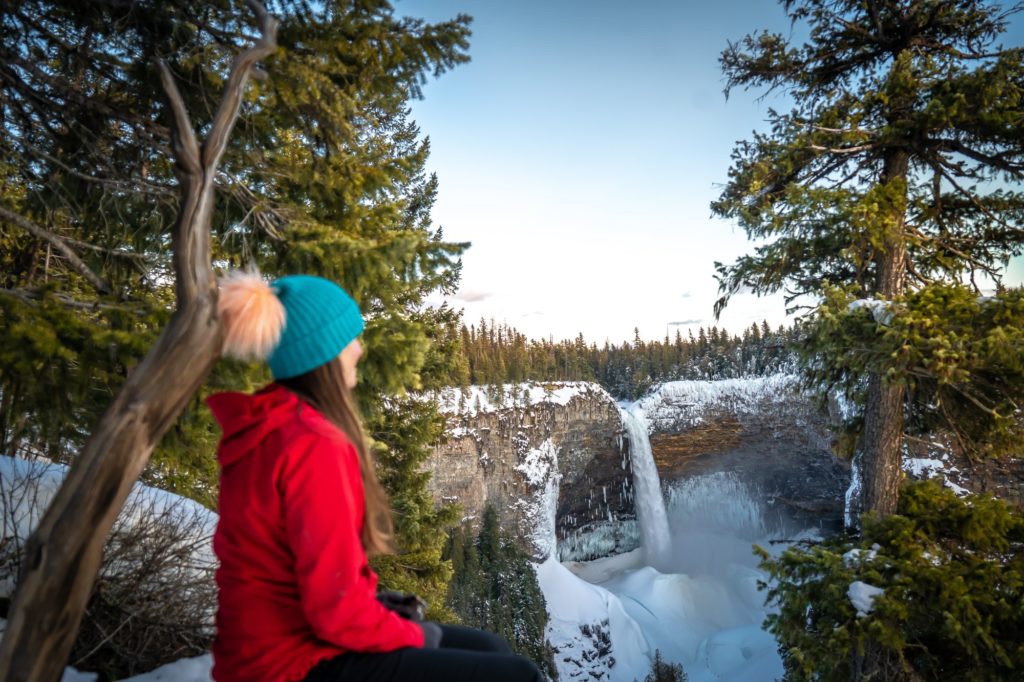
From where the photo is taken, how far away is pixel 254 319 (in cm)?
136

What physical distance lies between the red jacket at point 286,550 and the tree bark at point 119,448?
0.88 meters

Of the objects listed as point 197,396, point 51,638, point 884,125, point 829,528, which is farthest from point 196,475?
point 829,528

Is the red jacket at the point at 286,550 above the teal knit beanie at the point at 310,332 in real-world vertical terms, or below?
below

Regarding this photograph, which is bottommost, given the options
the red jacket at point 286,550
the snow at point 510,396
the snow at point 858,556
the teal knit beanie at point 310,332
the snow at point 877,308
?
the snow at point 858,556

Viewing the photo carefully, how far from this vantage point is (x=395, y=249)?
2990 millimetres

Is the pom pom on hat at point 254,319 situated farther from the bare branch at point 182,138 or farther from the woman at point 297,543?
the bare branch at point 182,138

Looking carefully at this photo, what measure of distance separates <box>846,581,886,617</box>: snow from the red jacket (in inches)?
186

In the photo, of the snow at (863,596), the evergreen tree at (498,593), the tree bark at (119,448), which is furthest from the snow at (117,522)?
the evergreen tree at (498,593)

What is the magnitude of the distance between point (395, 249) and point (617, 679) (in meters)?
22.0

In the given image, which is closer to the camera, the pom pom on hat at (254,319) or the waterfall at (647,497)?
the pom pom on hat at (254,319)

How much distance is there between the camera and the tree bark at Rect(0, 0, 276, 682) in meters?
1.63

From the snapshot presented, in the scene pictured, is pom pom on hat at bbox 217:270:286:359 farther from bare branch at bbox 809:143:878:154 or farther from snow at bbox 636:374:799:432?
snow at bbox 636:374:799:432

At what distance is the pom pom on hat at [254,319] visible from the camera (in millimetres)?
1349

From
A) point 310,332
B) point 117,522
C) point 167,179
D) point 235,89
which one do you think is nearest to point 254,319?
point 310,332
